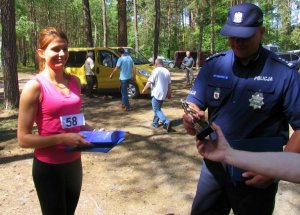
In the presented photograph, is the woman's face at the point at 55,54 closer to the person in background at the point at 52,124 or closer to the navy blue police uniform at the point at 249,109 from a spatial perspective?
the person in background at the point at 52,124

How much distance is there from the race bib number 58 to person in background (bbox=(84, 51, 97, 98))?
1040cm

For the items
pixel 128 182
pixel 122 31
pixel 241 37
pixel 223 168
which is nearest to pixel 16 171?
pixel 128 182

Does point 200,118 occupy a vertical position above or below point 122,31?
below

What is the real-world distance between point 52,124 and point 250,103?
1361 mm

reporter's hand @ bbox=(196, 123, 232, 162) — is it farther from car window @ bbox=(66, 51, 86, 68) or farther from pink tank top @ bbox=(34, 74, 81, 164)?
car window @ bbox=(66, 51, 86, 68)

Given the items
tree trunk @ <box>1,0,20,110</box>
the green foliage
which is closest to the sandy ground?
tree trunk @ <box>1,0,20,110</box>

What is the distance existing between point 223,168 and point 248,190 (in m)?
0.23

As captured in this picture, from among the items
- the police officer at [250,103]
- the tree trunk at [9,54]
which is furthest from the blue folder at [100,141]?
the tree trunk at [9,54]

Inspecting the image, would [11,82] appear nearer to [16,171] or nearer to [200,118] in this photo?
[16,171]

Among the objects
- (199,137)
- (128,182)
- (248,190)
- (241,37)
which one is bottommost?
(128,182)

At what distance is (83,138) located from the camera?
2.43m

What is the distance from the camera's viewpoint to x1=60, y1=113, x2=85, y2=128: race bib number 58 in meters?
2.58

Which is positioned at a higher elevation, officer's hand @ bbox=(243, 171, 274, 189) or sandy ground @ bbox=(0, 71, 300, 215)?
officer's hand @ bbox=(243, 171, 274, 189)

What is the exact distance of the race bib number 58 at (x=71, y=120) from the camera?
2582 mm
